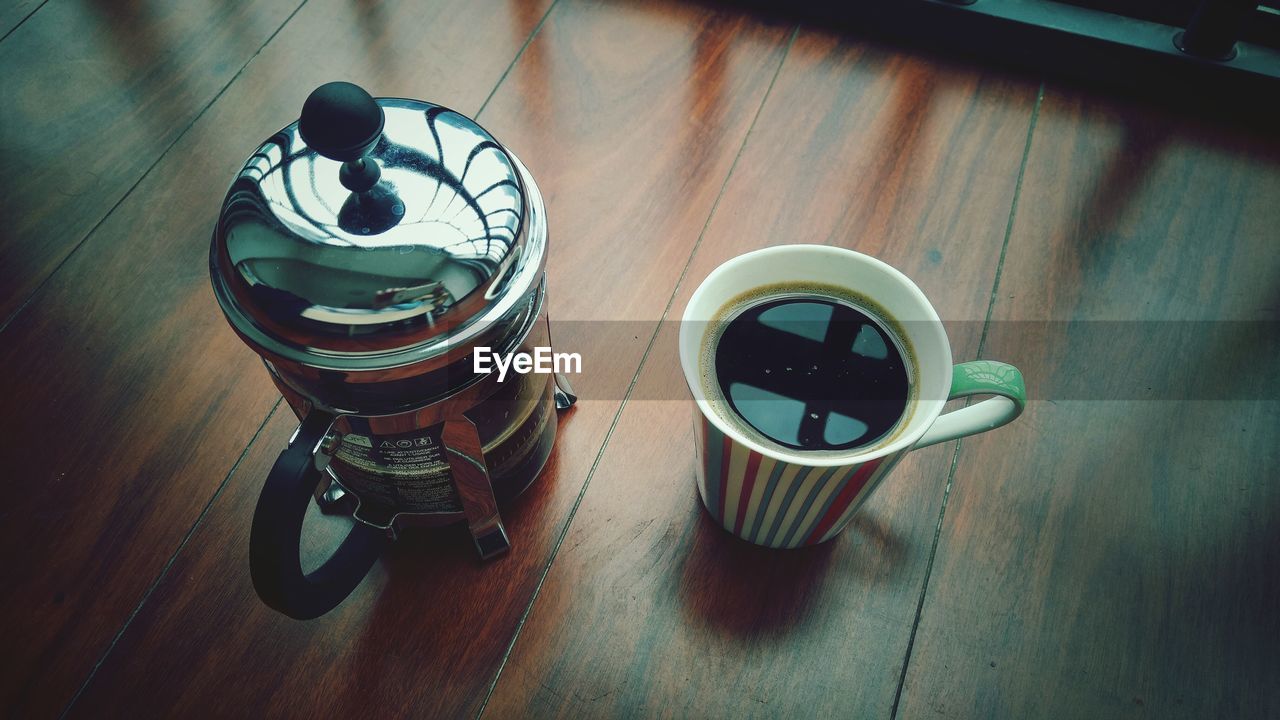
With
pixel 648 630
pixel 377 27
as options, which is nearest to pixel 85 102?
pixel 377 27

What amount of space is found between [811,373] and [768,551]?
0.45ft

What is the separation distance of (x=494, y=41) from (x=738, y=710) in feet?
2.02

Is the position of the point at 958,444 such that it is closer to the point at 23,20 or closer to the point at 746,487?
the point at 746,487

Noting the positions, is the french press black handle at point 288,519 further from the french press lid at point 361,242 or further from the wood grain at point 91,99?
the wood grain at point 91,99

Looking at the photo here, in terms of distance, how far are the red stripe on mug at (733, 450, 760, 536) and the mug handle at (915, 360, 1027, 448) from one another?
9 centimetres

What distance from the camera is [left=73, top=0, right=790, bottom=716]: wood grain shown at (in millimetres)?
518

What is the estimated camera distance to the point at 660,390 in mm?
623

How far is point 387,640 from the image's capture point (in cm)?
53

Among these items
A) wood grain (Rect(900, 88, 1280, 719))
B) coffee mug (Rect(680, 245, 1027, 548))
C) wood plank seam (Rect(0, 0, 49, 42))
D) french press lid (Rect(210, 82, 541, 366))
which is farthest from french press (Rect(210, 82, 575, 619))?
wood plank seam (Rect(0, 0, 49, 42))

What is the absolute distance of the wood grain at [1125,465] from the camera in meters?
0.53

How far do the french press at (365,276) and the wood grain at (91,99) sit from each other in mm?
375

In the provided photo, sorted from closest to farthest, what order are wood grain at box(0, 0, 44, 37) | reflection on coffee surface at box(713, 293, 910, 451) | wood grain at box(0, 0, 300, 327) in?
reflection on coffee surface at box(713, 293, 910, 451) → wood grain at box(0, 0, 300, 327) → wood grain at box(0, 0, 44, 37)

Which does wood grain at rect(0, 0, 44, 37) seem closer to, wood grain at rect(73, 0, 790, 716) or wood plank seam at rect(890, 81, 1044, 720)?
wood grain at rect(73, 0, 790, 716)

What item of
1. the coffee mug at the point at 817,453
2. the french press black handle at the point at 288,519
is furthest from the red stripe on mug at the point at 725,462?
the french press black handle at the point at 288,519
